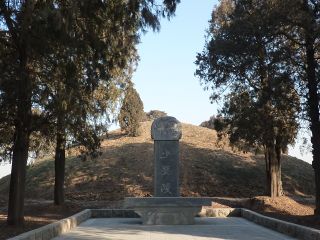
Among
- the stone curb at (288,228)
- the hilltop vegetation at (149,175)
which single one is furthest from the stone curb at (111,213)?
the hilltop vegetation at (149,175)

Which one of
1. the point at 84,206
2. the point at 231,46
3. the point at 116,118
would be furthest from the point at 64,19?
→ the point at 84,206

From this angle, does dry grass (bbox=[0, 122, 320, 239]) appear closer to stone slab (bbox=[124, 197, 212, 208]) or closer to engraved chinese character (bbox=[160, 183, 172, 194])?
engraved chinese character (bbox=[160, 183, 172, 194])

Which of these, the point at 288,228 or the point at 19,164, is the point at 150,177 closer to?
the point at 19,164

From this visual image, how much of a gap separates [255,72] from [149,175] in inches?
540

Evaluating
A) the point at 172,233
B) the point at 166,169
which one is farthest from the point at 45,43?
the point at 166,169

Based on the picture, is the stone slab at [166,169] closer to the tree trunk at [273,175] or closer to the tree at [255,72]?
the tree at [255,72]

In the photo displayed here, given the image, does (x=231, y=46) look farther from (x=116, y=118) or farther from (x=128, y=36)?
Answer: (x=116, y=118)

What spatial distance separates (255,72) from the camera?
19516mm

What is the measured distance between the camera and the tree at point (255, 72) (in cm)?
1733

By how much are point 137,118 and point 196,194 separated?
1376cm

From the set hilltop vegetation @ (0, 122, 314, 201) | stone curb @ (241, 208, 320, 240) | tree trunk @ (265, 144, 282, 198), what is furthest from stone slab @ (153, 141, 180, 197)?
hilltop vegetation @ (0, 122, 314, 201)

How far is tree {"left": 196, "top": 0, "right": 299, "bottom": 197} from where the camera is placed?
56.9ft

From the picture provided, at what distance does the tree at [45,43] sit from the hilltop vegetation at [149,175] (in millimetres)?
13510

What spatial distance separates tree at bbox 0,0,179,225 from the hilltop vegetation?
44.3 feet
